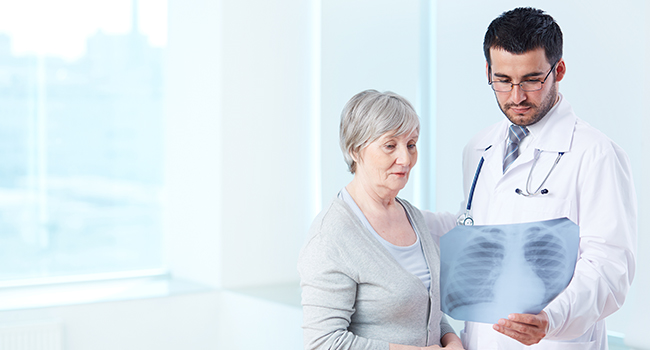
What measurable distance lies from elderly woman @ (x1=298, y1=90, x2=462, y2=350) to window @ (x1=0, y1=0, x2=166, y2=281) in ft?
7.76

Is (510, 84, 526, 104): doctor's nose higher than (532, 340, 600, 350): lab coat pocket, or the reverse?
(510, 84, 526, 104): doctor's nose

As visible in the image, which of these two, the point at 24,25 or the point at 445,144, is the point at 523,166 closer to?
the point at 445,144

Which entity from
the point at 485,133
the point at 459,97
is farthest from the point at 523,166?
the point at 459,97

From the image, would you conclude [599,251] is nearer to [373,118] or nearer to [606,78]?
[373,118]

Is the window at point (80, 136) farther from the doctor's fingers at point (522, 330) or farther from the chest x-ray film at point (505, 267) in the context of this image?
the doctor's fingers at point (522, 330)

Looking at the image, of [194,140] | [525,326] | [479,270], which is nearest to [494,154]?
[479,270]

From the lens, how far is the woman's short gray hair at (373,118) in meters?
1.37

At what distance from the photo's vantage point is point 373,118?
54.1 inches

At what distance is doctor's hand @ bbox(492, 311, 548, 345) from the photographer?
43.6 inches

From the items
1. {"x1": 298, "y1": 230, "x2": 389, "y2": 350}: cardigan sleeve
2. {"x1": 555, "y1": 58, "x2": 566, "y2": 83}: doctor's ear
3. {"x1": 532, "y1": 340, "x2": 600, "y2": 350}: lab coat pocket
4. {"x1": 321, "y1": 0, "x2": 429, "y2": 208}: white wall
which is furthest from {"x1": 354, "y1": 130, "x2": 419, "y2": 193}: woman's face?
{"x1": 321, "y1": 0, "x2": 429, "y2": 208}: white wall

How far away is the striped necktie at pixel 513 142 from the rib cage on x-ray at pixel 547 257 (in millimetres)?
334

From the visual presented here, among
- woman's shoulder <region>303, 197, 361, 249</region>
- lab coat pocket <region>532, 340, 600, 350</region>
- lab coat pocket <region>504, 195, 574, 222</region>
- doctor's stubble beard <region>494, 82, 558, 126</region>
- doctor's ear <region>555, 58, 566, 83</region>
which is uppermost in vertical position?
doctor's ear <region>555, 58, 566, 83</region>

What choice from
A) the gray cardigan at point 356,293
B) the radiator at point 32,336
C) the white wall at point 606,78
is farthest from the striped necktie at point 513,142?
the radiator at point 32,336

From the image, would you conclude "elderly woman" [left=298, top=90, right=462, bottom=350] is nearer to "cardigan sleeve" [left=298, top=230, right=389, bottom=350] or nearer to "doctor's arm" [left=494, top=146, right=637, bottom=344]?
"cardigan sleeve" [left=298, top=230, right=389, bottom=350]
